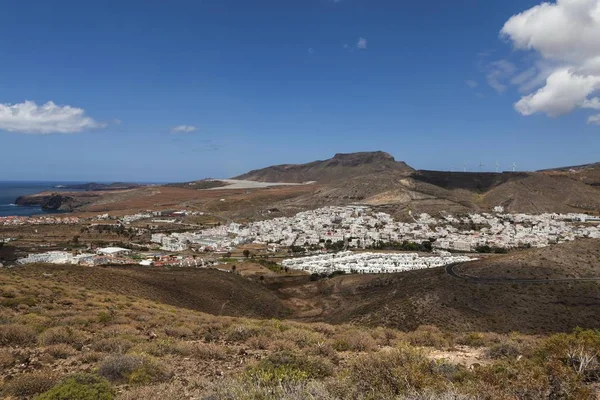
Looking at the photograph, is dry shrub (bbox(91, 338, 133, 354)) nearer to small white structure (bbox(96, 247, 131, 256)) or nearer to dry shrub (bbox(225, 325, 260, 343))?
dry shrub (bbox(225, 325, 260, 343))

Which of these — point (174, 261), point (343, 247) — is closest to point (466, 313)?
point (174, 261)

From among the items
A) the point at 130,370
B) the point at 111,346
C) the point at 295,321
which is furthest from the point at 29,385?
the point at 295,321

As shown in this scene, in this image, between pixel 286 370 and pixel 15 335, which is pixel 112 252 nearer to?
pixel 15 335

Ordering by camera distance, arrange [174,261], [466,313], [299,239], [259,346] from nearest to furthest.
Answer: [259,346] < [466,313] < [174,261] < [299,239]

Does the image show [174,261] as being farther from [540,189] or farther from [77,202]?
[77,202]

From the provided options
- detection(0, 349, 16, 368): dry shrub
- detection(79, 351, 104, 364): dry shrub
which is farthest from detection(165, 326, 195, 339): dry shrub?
detection(0, 349, 16, 368): dry shrub

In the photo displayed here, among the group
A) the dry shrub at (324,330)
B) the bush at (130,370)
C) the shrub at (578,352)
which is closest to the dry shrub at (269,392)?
the bush at (130,370)
